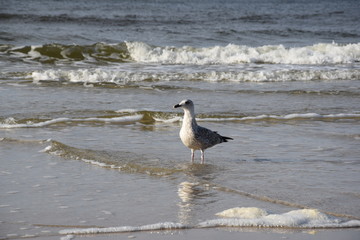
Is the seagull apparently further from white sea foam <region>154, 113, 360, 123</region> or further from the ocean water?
white sea foam <region>154, 113, 360, 123</region>

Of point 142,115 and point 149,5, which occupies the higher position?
point 149,5

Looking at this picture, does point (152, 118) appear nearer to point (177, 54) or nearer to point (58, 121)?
point (58, 121)

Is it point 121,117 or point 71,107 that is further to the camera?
point 71,107

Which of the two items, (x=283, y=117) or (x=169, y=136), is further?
(x=283, y=117)

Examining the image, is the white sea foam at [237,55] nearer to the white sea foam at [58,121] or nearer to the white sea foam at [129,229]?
the white sea foam at [58,121]

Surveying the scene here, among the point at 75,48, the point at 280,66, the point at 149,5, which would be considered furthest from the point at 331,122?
the point at 149,5

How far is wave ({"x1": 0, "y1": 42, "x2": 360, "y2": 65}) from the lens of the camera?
56.5 ft

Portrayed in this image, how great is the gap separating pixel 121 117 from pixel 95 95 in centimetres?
231

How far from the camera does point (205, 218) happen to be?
16.6 ft

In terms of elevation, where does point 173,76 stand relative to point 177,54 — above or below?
below

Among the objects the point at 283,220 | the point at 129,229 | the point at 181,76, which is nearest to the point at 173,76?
the point at 181,76

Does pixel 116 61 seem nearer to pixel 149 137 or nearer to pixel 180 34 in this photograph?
pixel 180 34

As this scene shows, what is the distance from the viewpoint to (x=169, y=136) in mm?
8602

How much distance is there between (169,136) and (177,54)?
9.10 metres
